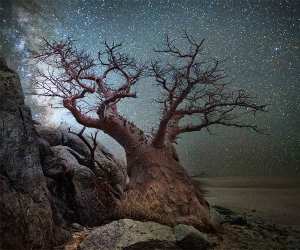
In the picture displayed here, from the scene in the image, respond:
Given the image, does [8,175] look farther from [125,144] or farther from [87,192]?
[125,144]

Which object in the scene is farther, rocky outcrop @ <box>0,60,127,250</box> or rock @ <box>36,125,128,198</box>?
rock @ <box>36,125,128,198</box>

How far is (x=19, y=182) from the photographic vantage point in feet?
23.3

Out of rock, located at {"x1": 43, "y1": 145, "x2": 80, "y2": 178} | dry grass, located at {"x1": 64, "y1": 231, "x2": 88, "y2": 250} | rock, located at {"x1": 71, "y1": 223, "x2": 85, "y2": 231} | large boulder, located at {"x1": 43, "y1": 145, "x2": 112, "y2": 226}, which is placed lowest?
dry grass, located at {"x1": 64, "y1": 231, "x2": 88, "y2": 250}

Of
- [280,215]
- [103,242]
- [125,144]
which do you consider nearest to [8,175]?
[103,242]

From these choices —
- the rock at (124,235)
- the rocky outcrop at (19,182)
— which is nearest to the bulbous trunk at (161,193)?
the rock at (124,235)

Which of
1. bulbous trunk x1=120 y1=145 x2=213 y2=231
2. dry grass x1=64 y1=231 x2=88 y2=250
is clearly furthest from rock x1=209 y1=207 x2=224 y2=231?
dry grass x1=64 y1=231 x2=88 y2=250

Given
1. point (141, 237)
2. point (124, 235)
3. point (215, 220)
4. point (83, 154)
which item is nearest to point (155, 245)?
point (141, 237)

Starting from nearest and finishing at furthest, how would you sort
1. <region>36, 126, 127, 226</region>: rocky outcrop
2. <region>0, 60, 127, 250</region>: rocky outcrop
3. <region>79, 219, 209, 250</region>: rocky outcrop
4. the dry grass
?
<region>0, 60, 127, 250</region>: rocky outcrop → <region>79, 219, 209, 250</region>: rocky outcrop → the dry grass → <region>36, 126, 127, 226</region>: rocky outcrop

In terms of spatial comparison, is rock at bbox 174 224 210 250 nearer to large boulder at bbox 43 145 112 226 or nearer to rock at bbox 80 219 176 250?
rock at bbox 80 219 176 250

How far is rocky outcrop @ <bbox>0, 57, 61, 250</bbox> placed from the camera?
6.55 m

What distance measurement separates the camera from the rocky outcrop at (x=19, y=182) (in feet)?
21.5

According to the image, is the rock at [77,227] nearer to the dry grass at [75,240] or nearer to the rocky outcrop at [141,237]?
the dry grass at [75,240]

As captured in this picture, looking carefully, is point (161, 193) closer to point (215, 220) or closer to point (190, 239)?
point (190, 239)

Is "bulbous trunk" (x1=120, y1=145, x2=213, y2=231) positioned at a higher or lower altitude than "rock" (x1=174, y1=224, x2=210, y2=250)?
higher
